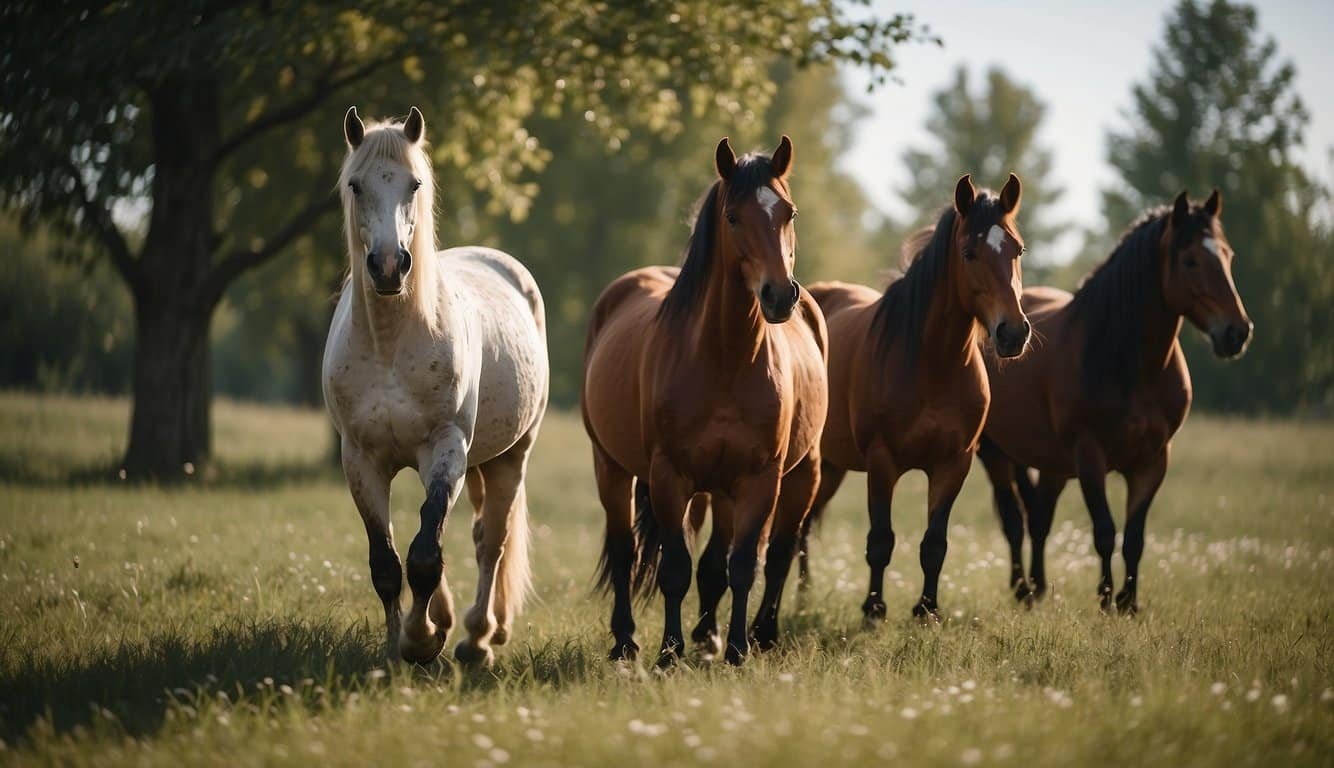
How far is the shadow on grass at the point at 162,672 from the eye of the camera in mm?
4605

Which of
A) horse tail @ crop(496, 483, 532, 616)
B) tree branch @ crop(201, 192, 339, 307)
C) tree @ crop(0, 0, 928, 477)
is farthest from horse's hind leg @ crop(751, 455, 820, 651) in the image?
tree branch @ crop(201, 192, 339, 307)

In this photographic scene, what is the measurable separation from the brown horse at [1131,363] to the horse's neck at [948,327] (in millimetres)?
870

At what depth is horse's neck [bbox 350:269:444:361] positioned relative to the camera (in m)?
5.54

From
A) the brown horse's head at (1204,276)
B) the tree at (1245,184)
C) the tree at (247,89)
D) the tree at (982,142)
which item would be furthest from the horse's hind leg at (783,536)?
the tree at (982,142)

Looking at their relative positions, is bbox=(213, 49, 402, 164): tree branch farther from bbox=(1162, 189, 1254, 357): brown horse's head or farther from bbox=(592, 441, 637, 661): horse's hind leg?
bbox=(1162, 189, 1254, 357): brown horse's head

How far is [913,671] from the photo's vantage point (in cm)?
525

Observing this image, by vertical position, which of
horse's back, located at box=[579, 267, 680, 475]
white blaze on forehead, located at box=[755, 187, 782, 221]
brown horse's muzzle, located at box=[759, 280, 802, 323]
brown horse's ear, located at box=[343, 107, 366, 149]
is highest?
brown horse's ear, located at box=[343, 107, 366, 149]

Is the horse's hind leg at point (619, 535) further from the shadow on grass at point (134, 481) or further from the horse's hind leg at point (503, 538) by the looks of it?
the shadow on grass at point (134, 481)

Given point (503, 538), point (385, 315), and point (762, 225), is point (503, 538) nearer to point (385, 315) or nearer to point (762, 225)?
point (385, 315)

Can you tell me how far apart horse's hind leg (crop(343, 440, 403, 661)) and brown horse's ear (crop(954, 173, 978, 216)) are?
3705 millimetres

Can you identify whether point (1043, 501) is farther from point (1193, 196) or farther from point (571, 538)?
point (1193, 196)

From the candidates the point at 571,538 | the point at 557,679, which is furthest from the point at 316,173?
the point at 557,679

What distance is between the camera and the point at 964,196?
689 centimetres

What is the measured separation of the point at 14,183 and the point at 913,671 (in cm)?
1093
